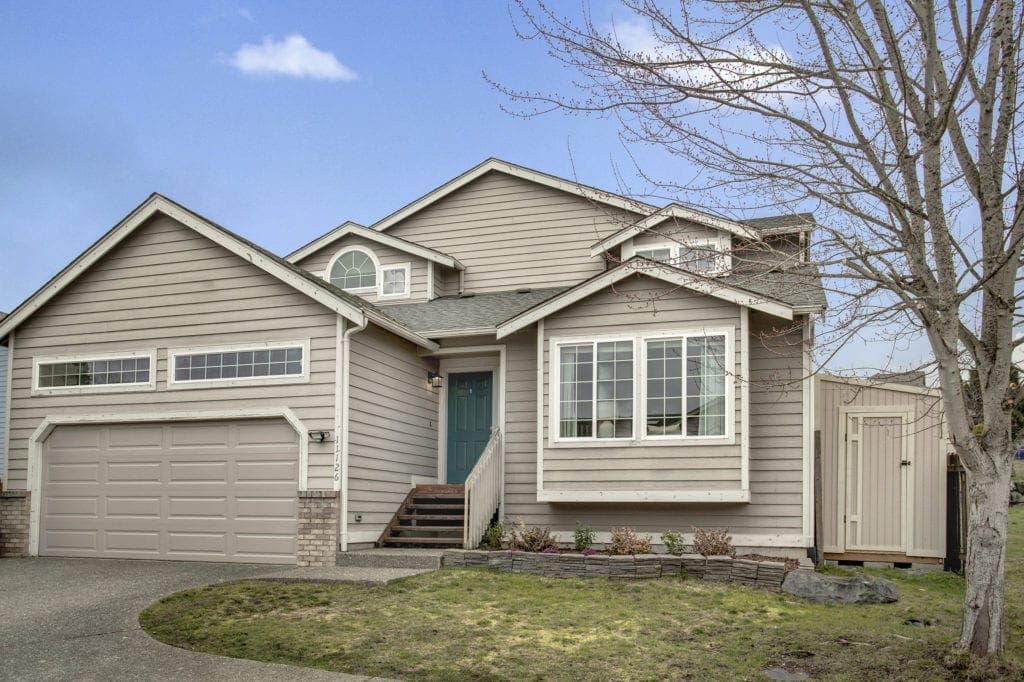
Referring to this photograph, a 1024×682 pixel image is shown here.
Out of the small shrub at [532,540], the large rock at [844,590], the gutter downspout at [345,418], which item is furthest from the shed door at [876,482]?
the gutter downspout at [345,418]

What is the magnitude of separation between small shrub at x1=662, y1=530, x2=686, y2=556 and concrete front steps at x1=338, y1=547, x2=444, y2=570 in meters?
2.83

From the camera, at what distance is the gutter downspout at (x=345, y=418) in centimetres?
1222

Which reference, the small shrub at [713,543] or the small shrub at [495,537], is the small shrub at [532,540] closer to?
the small shrub at [495,537]

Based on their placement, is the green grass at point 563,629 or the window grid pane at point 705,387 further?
the window grid pane at point 705,387

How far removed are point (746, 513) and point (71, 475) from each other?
9.91m

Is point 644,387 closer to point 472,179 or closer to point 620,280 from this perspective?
point 620,280

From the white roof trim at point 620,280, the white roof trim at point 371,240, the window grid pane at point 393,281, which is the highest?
the white roof trim at point 371,240

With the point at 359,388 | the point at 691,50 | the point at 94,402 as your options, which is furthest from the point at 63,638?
the point at 691,50

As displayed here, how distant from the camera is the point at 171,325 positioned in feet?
44.6

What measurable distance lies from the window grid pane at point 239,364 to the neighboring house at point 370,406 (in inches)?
1.3

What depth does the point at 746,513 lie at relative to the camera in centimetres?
1239

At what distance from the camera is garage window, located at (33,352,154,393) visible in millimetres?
13688

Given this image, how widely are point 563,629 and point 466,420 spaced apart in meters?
6.98

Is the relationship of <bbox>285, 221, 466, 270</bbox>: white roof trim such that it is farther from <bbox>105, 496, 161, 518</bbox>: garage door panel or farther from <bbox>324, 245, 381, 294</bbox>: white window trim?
<bbox>105, 496, 161, 518</bbox>: garage door panel
